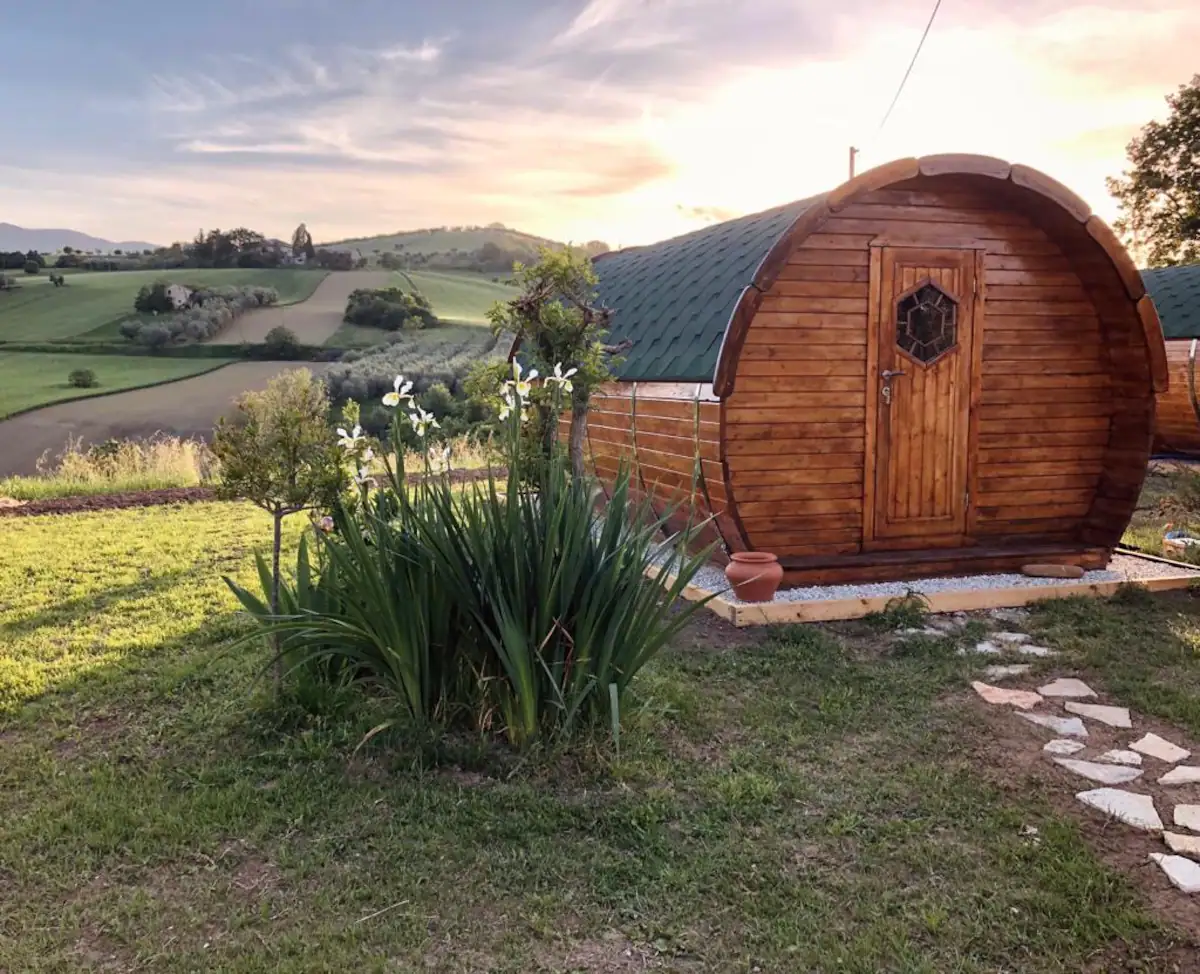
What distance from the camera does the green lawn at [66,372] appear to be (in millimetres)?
18219

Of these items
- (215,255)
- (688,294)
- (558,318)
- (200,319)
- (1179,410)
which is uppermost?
(215,255)

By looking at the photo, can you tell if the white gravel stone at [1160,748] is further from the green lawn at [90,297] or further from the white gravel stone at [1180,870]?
the green lawn at [90,297]

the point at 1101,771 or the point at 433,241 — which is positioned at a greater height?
the point at 433,241

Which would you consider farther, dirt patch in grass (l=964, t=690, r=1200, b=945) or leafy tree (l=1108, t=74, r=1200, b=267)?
leafy tree (l=1108, t=74, r=1200, b=267)

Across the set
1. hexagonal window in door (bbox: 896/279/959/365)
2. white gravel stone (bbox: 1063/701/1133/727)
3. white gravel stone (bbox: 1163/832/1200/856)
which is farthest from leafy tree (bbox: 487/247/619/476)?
white gravel stone (bbox: 1163/832/1200/856)

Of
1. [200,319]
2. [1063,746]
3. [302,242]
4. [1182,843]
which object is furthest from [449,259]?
[1182,843]

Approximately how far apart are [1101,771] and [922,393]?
11.5 feet

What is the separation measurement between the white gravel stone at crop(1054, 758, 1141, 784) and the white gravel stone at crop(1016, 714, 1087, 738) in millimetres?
298

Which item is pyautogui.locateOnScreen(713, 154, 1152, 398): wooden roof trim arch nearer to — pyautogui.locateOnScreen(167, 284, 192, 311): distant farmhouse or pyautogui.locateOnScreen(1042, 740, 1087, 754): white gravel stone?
pyautogui.locateOnScreen(1042, 740, 1087, 754): white gravel stone

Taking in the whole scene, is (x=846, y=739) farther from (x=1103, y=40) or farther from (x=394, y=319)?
(x=394, y=319)

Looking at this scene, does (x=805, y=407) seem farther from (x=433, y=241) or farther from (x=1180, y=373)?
(x=433, y=241)

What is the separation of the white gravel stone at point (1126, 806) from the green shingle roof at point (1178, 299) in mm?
10453

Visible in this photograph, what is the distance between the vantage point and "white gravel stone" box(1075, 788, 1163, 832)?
3166 mm

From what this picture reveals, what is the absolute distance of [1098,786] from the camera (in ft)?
11.4
